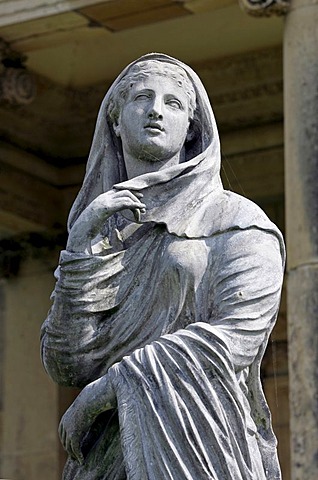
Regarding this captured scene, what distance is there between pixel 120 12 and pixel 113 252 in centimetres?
1198

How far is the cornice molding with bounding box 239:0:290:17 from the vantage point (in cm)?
1664

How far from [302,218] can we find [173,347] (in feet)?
33.3

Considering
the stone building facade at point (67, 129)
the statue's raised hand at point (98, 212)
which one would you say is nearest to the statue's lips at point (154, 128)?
the statue's raised hand at point (98, 212)

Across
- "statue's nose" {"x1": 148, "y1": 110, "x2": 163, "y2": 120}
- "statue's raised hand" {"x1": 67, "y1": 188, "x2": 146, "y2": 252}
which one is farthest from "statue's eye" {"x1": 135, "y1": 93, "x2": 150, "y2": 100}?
"statue's raised hand" {"x1": 67, "y1": 188, "x2": 146, "y2": 252}

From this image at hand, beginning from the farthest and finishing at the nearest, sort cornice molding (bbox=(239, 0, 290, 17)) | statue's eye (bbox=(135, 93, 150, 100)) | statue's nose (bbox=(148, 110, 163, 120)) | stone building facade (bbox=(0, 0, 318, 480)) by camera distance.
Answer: stone building facade (bbox=(0, 0, 318, 480)) < cornice molding (bbox=(239, 0, 290, 17)) < statue's eye (bbox=(135, 93, 150, 100)) < statue's nose (bbox=(148, 110, 163, 120))

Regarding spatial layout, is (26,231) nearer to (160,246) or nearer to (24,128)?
(24,128)

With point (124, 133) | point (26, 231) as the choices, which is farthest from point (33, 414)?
point (124, 133)

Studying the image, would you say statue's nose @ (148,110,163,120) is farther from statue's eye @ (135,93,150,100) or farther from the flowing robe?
the flowing robe

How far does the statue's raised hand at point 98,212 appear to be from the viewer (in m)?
6.35

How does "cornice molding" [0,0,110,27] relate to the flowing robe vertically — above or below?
above

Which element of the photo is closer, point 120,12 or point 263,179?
point 120,12

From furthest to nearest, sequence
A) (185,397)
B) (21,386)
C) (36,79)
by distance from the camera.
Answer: (21,386) → (36,79) → (185,397)

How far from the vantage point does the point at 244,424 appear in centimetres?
614

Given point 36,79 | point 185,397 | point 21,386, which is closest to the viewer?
point 185,397
